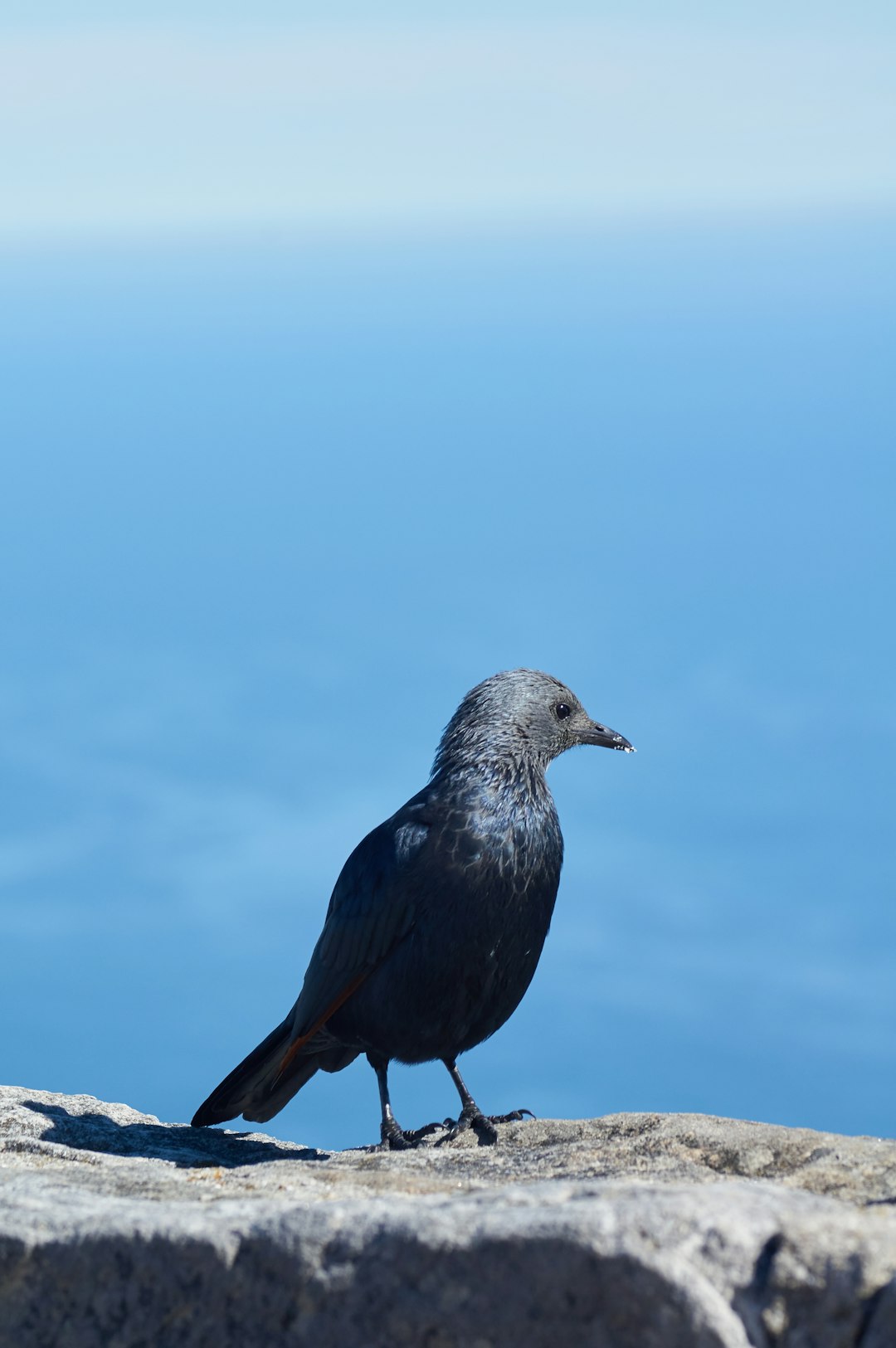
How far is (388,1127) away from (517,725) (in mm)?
1550

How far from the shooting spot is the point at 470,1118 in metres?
5.16

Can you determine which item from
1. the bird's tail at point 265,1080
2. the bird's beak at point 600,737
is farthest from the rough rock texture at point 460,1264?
the bird's beak at point 600,737

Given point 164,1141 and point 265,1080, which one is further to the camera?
point 265,1080

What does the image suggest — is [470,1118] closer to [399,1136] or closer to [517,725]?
[399,1136]

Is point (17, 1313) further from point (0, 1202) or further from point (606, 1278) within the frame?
point (606, 1278)

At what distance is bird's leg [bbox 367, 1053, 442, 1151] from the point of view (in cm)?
512

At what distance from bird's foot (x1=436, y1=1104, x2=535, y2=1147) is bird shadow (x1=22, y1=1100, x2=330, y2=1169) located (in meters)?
0.52

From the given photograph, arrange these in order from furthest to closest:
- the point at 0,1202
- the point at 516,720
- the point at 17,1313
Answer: the point at 516,720 → the point at 0,1202 → the point at 17,1313

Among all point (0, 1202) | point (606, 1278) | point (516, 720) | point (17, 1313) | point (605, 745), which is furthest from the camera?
point (605, 745)

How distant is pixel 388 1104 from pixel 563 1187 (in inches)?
106

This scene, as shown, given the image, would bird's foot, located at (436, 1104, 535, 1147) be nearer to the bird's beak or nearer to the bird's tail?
the bird's tail

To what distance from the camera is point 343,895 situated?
5270 millimetres

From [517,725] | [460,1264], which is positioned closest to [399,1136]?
[517,725]

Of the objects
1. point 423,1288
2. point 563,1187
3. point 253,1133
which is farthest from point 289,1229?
point 253,1133
